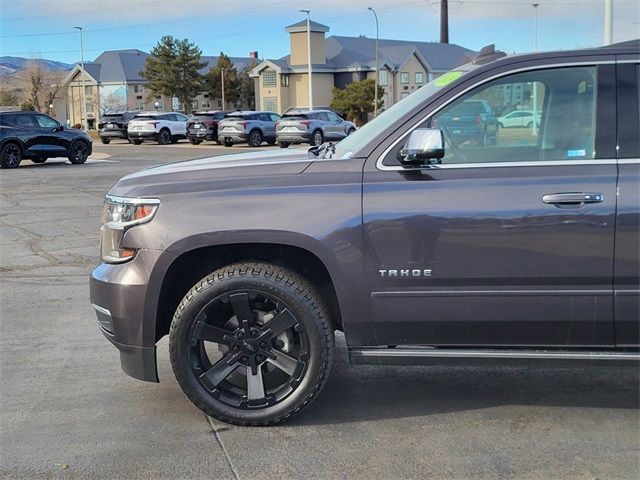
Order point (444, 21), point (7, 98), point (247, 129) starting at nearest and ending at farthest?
point (247, 129)
point (444, 21)
point (7, 98)

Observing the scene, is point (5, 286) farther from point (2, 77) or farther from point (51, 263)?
point (2, 77)

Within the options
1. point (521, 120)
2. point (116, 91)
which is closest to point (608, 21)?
point (521, 120)

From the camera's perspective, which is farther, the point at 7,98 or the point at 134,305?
the point at 7,98

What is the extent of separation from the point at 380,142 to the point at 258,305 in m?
1.14

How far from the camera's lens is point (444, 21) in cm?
7250

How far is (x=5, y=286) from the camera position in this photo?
7.54 metres

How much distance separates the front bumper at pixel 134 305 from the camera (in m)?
3.93

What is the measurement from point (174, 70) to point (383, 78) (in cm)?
2377

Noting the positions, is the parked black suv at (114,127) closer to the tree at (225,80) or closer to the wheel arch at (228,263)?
the wheel arch at (228,263)

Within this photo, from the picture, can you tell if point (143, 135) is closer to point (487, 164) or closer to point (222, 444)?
point (222, 444)

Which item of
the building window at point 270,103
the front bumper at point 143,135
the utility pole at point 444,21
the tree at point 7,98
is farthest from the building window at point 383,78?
the tree at point 7,98

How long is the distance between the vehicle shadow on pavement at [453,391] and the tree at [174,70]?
73.0 metres

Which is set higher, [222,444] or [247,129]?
[247,129]

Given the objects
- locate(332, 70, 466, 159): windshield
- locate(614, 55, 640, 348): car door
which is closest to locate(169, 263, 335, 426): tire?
locate(332, 70, 466, 159): windshield
